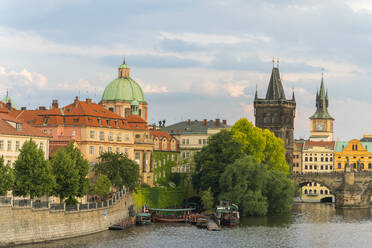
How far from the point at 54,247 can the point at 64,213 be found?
22.9 feet

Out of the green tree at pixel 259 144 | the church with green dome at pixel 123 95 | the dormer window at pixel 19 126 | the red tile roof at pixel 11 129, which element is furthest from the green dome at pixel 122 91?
the dormer window at pixel 19 126

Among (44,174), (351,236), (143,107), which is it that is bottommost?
(351,236)

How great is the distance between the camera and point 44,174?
92.1 meters

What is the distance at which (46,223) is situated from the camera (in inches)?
3509

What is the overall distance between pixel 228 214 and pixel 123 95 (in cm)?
7124

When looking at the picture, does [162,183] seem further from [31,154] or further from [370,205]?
[31,154]

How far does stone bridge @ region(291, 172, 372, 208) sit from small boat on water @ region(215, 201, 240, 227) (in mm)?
53487

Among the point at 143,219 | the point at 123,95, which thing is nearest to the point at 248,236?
the point at 143,219

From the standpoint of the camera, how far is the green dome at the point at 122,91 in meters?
184

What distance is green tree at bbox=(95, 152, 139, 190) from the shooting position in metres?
120

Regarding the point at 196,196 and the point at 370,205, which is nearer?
the point at 196,196

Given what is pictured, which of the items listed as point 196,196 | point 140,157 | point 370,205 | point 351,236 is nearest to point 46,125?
point 140,157

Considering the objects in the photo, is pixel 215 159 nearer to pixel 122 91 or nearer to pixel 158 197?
pixel 158 197

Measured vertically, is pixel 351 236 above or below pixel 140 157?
below
